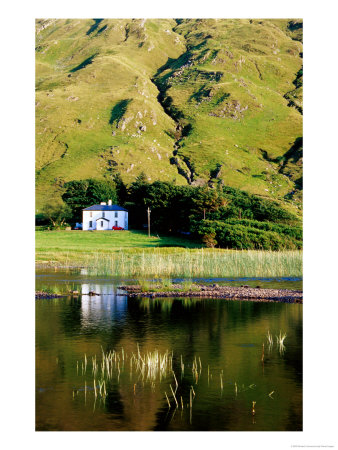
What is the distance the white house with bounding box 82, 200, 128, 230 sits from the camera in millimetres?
73306

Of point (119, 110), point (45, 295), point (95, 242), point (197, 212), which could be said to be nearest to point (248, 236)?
point (197, 212)

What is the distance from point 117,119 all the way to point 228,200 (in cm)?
9333

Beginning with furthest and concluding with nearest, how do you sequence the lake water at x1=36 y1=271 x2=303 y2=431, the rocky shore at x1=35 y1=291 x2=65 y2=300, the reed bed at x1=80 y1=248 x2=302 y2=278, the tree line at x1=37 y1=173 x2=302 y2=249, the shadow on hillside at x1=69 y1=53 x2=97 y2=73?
1. the shadow on hillside at x1=69 y1=53 x2=97 y2=73
2. the tree line at x1=37 y1=173 x2=302 y2=249
3. the reed bed at x1=80 y1=248 x2=302 y2=278
4. the rocky shore at x1=35 y1=291 x2=65 y2=300
5. the lake water at x1=36 y1=271 x2=303 y2=431

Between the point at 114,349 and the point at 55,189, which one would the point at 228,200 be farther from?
the point at 55,189

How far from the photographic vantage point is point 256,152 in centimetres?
13988

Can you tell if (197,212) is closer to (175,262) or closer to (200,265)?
(175,262)

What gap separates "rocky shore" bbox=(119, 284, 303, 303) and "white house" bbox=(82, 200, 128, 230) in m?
47.4

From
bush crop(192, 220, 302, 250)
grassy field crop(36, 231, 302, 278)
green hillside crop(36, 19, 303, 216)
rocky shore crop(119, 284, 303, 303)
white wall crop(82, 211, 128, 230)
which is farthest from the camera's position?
green hillside crop(36, 19, 303, 216)

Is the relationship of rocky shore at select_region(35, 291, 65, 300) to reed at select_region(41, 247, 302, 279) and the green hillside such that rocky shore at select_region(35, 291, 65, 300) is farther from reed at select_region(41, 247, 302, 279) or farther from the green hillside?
the green hillside

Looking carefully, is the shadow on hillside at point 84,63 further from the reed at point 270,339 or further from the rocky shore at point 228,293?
the reed at point 270,339

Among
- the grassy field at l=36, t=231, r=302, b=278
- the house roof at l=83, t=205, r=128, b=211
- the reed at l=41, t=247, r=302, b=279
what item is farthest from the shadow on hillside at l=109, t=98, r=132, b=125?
the reed at l=41, t=247, r=302, b=279

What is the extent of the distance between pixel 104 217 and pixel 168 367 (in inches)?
2402

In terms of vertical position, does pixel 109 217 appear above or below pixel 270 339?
above

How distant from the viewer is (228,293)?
24391mm
